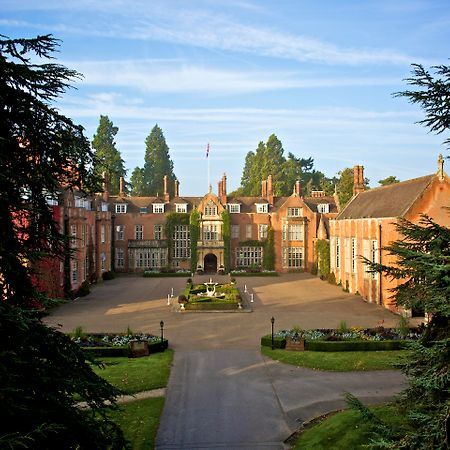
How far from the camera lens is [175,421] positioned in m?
16.6

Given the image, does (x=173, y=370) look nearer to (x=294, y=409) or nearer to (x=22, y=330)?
(x=294, y=409)

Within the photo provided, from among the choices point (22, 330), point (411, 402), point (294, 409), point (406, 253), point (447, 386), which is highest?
point (406, 253)

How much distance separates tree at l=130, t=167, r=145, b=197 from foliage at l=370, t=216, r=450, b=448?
9135cm

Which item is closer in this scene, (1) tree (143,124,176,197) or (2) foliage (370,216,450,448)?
(2) foliage (370,216,450,448)

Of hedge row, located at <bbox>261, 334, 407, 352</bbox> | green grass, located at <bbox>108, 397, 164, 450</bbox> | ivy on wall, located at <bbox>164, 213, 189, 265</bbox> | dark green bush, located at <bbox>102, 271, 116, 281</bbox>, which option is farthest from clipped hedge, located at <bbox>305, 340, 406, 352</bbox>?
ivy on wall, located at <bbox>164, 213, 189, 265</bbox>

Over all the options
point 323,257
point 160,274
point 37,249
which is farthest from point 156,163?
point 37,249

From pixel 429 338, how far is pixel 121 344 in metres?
19.7

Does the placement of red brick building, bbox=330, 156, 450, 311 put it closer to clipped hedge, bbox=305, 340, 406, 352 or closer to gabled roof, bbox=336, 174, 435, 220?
gabled roof, bbox=336, 174, 435, 220

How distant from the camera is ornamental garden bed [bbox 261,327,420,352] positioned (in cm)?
2598

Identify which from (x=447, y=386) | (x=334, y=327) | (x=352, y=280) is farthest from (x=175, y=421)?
(x=352, y=280)

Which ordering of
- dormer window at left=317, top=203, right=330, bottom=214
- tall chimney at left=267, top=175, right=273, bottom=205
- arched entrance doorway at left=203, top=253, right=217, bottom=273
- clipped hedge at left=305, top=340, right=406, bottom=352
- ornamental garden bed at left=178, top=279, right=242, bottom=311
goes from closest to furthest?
clipped hedge at left=305, top=340, right=406, bottom=352 < ornamental garden bed at left=178, top=279, right=242, bottom=311 < arched entrance doorway at left=203, top=253, right=217, bottom=273 < dormer window at left=317, top=203, right=330, bottom=214 < tall chimney at left=267, top=175, right=273, bottom=205

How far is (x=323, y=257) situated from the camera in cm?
5806

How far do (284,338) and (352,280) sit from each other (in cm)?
2298

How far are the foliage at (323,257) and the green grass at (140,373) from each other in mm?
35891
